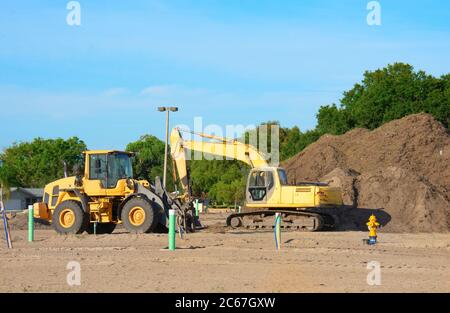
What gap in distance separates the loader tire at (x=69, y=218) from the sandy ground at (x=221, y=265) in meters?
2.87

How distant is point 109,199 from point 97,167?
50.7 inches

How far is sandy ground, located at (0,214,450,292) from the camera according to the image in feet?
44.8

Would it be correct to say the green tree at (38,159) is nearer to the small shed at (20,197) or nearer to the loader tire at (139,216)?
the small shed at (20,197)

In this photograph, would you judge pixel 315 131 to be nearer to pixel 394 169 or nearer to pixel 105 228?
pixel 394 169

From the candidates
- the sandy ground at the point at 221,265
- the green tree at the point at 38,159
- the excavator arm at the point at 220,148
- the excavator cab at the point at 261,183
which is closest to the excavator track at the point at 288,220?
the excavator cab at the point at 261,183

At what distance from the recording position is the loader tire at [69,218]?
95.2ft

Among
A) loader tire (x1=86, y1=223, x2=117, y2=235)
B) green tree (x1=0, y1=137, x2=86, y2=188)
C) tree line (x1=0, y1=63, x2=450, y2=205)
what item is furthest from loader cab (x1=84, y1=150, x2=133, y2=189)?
green tree (x1=0, y1=137, x2=86, y2=188)

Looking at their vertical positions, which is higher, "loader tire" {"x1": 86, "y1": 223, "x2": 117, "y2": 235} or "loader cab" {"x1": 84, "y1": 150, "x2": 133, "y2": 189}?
"loader cab" {"x1": 84, "y1": 150, "x2": 133, "y2": 189}

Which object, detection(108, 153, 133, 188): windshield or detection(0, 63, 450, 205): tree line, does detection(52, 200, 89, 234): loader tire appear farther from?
detection(0, 63, 450, 205): tree line

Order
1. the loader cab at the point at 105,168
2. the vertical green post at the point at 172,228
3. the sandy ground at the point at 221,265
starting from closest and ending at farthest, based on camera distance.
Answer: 1. the sandy ground at the point at 221,265
2. the vertical green post at the point at 172,228
3. the loader cab at the point at 105,168

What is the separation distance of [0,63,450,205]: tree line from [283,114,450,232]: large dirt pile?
13.7m
